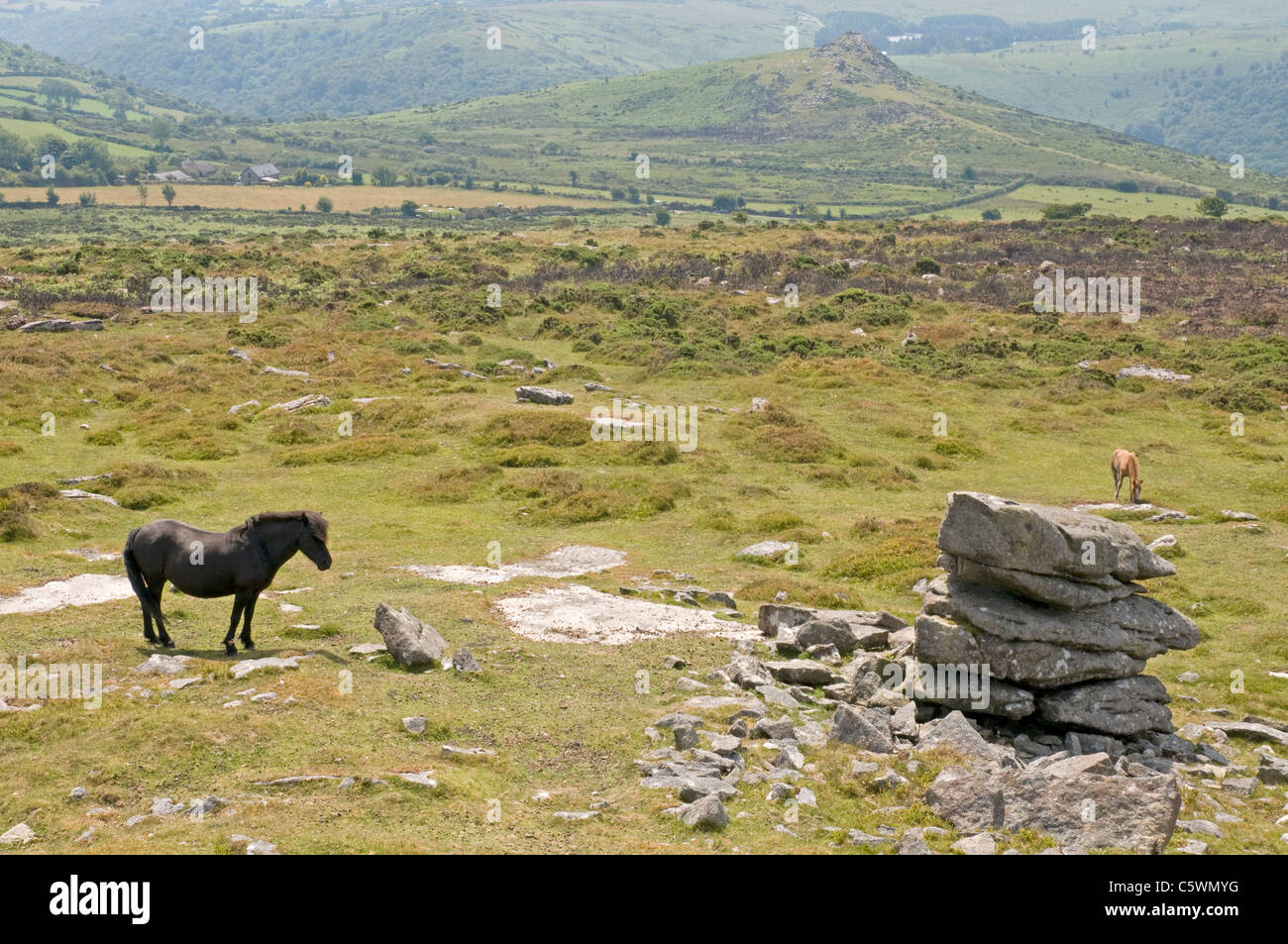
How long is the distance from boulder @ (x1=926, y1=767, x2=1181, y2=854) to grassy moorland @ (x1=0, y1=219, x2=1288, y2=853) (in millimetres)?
588

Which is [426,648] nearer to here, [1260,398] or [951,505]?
[951,505]

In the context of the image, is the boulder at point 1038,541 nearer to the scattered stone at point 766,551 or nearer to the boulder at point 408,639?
the boulder at point 408,639

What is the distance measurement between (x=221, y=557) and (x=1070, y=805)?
42.5 ft

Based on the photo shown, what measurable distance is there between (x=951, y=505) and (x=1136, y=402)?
3464 cm

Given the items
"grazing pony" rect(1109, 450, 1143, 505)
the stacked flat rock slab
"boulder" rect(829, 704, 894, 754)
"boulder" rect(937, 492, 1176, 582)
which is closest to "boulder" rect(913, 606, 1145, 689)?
the stacked flat rock slab

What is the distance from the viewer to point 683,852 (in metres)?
12.2

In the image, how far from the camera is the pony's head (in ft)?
59.5

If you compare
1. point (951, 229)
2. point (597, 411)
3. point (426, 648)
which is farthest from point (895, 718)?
point (951, 229)

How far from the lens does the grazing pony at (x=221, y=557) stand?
17.9 meters

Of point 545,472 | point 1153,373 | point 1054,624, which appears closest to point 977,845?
point 1054,624

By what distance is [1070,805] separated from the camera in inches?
520

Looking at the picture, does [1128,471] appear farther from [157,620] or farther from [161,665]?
[161,665]
